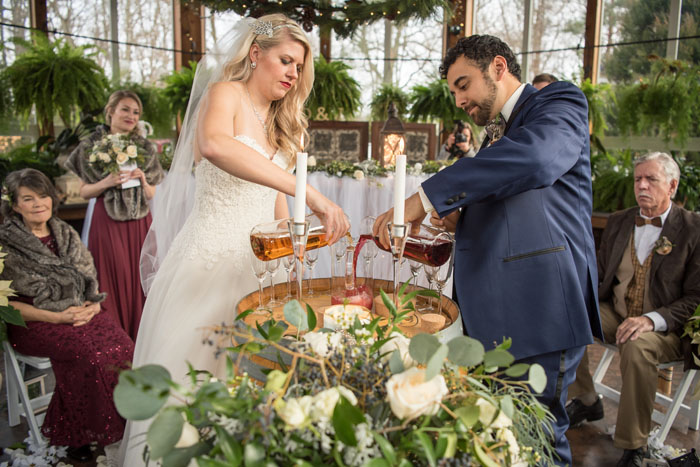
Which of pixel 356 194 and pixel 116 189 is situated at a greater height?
pixel 116 189

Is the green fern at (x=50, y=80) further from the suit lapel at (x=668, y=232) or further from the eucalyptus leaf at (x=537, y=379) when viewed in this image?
the eucalyptus leaf at (x=537, y=379)

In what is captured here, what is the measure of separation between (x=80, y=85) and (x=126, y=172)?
2079mm

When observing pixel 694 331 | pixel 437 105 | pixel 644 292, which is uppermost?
pixel 437 105

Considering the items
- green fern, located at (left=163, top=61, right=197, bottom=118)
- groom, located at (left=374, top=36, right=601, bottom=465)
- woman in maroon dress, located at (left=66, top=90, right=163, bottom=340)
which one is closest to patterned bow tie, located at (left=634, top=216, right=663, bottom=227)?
groom, located at (left=374, top=36, right=601, bottom=465)

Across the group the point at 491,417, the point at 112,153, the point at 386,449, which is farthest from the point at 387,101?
the point at 386,449

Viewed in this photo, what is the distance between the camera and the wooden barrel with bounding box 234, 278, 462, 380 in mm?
1006

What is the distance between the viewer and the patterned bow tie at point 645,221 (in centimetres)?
292

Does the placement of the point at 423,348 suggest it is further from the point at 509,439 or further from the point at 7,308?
the point at 7,308

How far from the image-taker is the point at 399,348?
2.72ft

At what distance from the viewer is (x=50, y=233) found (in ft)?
9.29

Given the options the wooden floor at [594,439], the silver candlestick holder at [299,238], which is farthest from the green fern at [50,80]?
the silver candlestick holder at [299,238]

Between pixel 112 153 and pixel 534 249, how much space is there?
295 centimetres

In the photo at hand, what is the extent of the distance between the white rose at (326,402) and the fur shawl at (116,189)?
3.21m

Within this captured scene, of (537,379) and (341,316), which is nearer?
(537,379)
